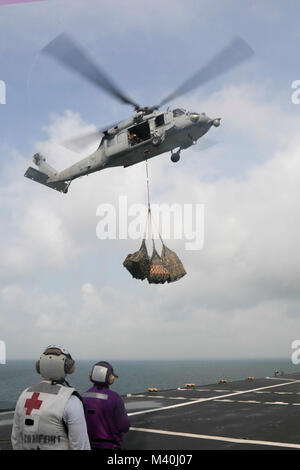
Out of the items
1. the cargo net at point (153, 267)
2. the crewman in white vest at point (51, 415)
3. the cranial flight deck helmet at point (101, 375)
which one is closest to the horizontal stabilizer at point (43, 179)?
the cargo net at point (153, 267)

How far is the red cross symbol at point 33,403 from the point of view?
4227mm

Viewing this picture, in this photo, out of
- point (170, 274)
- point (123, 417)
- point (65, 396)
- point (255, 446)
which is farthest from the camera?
point (170, 274)

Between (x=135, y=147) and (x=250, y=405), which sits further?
(x=135, y=147)

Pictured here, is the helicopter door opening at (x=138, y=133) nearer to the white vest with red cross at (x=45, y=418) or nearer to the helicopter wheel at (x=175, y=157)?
the helicopter wheel at (x=175, y=157)

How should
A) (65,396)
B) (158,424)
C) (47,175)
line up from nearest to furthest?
(65,396) → (158,424) → (47,175)

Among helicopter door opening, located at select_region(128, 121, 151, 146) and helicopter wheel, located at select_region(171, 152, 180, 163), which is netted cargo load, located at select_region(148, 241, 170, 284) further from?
helicopter door opening, located at select_region(128, 121, 151, 146)

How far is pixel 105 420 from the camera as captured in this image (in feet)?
18.2

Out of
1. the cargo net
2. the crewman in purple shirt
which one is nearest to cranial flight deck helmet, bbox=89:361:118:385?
the crewman in purple shirt

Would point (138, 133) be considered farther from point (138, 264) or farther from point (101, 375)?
point (101, 375)

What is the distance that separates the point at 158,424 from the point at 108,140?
14143 millimetres

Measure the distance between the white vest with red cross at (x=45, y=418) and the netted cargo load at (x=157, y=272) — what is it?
461 inches

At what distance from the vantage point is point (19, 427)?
14.3ft

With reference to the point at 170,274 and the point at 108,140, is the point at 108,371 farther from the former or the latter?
the point at 108,140
